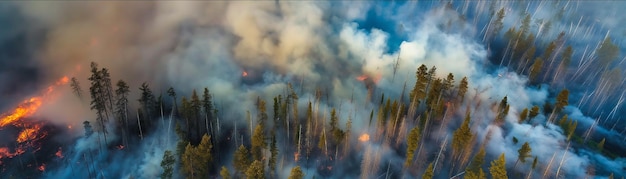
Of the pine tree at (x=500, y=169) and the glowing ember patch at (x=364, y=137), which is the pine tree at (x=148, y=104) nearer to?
the glowing ember patch at (x=364, y=137)

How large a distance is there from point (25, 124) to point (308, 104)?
89.5 metres

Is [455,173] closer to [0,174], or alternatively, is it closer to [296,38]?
[296,38]

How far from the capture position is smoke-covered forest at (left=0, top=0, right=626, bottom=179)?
129875mm

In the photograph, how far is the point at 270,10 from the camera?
19575 cm

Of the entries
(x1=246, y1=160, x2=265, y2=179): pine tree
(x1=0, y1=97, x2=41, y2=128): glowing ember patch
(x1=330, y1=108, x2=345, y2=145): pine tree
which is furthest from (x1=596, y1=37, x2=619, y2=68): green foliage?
(x1=0, y1=97, x2=41, y2=128): glowing ember patch

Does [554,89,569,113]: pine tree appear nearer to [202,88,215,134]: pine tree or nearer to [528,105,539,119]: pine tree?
[528,105,539,119]: pine tree

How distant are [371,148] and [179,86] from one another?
70883 mm

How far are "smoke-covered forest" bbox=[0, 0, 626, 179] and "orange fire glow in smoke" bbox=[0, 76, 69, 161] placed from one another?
524 millimetres

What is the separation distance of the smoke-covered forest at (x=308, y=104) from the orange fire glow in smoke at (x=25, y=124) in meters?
0.52

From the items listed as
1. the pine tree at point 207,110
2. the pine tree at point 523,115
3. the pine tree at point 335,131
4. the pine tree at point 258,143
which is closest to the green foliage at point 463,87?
the pine tree at point 523,115

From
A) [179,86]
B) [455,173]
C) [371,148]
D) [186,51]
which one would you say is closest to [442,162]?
[455,173]

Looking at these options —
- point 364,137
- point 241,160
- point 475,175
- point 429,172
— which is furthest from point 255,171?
point 475,175

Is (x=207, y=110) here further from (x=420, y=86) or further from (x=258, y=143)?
(x=420, y=86)

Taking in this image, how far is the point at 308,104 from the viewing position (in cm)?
14938
